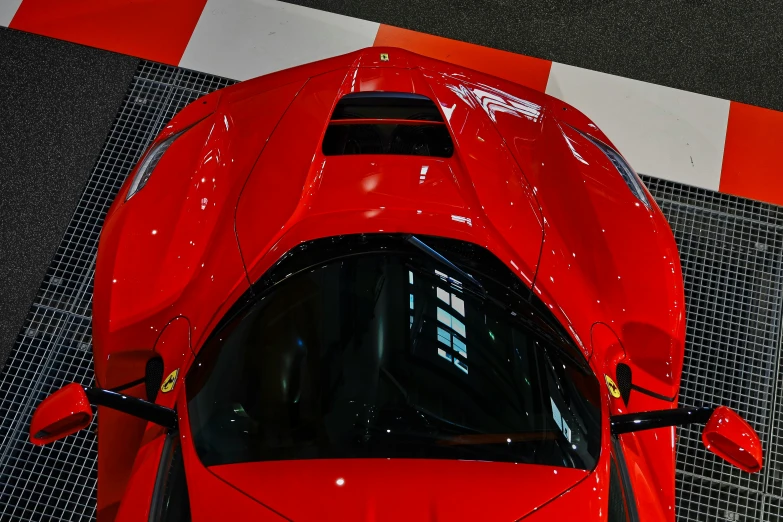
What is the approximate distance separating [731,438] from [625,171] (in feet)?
3.28

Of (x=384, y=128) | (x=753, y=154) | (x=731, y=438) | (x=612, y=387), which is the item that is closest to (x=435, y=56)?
(x=384, y=128)

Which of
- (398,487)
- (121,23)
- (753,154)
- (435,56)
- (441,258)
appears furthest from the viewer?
(121,23)

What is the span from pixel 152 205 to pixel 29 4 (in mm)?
1958

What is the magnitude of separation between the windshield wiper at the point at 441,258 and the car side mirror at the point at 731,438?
61cm

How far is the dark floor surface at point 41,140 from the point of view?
3.02 m

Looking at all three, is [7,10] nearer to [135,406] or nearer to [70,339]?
[70,339]

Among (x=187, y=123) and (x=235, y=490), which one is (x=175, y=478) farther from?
(x=187, y=123)

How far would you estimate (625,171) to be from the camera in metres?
2.46

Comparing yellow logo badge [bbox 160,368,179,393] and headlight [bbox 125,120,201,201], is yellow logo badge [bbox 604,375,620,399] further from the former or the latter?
headlight [bbox 125,120,201,201]

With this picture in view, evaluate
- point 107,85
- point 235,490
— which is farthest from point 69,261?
point 235,490

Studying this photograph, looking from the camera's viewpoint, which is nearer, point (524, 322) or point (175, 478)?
point (175, 478)

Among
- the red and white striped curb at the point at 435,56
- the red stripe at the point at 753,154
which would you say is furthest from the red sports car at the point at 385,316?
the red stripe at the point at 753,154

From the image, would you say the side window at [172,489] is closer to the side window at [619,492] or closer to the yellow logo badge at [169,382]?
the yellow logo badge at [169,382]

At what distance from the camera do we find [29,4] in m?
3.59
